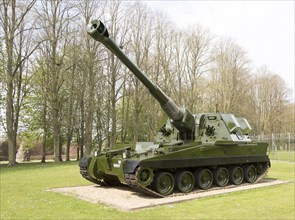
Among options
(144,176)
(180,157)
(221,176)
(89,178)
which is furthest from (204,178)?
(89,178)

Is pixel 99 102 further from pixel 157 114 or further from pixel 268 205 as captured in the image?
pixel 268 205

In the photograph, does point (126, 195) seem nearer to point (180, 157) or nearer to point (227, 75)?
point (180, 157)

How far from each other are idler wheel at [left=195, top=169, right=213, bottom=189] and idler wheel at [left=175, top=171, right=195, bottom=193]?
280 millimetres

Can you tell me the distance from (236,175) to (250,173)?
34.1 inches

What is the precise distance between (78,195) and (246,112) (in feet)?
130

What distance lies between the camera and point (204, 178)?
11.1 meters

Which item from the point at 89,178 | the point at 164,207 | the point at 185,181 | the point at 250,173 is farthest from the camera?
the point at 250,173

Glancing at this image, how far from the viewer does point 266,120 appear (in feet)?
156

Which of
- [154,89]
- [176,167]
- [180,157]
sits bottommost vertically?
[176,167]

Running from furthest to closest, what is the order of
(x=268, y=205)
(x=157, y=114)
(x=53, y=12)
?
1. (x=157, y=114)
2. (x=53, y=12)
3. (x=268, y=205)

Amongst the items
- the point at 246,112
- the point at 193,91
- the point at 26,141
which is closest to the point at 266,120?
the point at 246,112

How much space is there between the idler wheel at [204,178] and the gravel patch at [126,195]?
22cm

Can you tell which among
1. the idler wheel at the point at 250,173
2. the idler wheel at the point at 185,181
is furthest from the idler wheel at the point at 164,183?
the idler wheel at the point at 250,173

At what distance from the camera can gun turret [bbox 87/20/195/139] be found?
7.82 m
